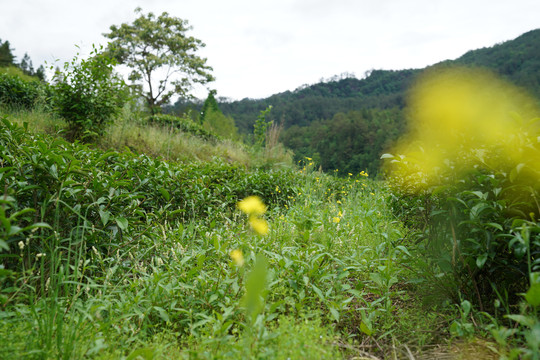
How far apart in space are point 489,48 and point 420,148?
54.7 metres

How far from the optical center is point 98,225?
1.87 metres

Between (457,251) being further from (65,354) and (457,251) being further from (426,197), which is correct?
(65,354)

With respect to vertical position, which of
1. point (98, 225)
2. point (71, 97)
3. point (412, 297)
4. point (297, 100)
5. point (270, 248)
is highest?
point (297, 100)

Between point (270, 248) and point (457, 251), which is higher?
point (457, 251)

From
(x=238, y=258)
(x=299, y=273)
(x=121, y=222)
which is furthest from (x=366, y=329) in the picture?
(x=121, y=222)

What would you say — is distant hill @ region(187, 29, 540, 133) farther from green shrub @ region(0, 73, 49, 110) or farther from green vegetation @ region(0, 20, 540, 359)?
green vegetation @ region(0, 20, 540, 359)

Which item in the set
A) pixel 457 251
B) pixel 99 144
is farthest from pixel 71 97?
pixel 457 251

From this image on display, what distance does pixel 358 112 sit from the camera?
45688 mm

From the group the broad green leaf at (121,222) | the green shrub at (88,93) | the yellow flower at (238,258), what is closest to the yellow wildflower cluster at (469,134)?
the yellow flower at (238,258)

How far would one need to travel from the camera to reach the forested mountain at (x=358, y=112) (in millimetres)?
32359

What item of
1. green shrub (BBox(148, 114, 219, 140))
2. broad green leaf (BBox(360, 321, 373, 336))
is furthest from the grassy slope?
green shrub (BBox(148, 114, 219, 140))

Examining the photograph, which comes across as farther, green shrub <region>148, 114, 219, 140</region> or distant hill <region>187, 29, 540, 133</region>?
distant hill <region>187, 29, 540, 133</region>

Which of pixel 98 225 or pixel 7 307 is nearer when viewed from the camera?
pixel 7 307

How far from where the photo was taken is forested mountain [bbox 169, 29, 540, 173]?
32359mm
